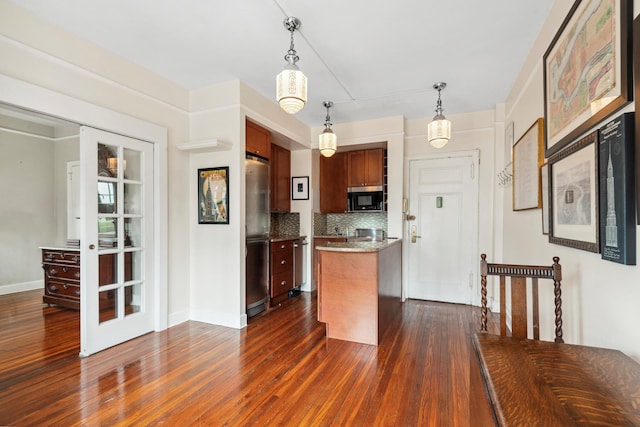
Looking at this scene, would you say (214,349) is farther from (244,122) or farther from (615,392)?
(615,392)

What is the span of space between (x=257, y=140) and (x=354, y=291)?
2148 millimetres

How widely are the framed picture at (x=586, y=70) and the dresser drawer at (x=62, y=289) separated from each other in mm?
5148

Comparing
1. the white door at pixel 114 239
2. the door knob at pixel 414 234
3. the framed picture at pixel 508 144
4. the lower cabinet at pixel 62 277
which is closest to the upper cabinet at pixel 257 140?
the white door at pixel 114 239

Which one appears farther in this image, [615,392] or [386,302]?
[386,302]

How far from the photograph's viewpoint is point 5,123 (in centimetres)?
438

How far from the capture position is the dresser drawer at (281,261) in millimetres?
3910

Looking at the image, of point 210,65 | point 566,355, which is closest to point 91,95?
point 210,65

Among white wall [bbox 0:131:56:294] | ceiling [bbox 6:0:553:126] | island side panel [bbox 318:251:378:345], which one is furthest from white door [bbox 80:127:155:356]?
white wall [bbox 0:131:56:294]

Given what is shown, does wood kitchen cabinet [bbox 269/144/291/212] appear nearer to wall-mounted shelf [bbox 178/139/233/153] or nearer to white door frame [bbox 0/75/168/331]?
wall-mounted shelf [bbox 178/139/233/153]

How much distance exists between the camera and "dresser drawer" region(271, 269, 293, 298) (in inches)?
154

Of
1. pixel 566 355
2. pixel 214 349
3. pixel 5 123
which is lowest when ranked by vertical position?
pixel 214 349

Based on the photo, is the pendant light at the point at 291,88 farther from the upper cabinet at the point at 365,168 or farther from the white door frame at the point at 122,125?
the upper cabinet at the point at 365,168

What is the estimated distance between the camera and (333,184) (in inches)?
197

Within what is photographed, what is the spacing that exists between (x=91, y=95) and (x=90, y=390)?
2360mm
